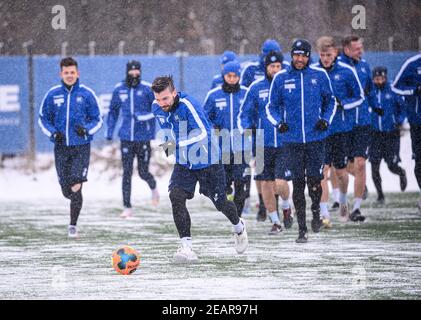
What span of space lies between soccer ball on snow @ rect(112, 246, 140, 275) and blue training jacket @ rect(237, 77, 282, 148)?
14.4ft

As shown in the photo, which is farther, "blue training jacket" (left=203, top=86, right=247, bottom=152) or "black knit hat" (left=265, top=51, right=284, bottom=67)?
"blue training jacket" (left=203, top=86, right=247, bottom=152)

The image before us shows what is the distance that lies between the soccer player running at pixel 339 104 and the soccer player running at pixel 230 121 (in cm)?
109

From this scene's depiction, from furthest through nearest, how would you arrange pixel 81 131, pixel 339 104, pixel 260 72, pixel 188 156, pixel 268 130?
pixel 260 72 → pixel 339 104 → pixel 268 130 → pixel 81 131 → pixel 188 156

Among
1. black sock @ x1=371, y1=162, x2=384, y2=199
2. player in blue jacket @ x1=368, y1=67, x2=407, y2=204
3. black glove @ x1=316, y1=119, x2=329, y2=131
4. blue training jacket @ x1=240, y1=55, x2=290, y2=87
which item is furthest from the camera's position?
player in blue jacket @ x1=368, y1=67, x2=407, y2=204

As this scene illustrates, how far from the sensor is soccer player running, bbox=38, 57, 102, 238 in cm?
1588

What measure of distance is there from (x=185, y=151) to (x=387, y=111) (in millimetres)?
8266

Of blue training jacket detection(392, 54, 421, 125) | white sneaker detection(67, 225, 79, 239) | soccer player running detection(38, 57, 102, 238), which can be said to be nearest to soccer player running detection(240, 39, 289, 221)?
blue training jacket detection(392, 54, 421, 125)

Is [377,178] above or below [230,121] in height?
below

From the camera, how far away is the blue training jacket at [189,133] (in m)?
12.9

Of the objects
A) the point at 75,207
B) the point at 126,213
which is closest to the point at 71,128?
the point at 75,207

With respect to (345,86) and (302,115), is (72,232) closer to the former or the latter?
(302,115)

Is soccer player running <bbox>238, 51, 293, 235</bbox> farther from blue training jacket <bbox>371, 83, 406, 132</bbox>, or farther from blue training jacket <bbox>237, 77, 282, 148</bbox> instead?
blue training jacket <bbox>371, 83, 406, 132</bbox>

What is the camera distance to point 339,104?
55.0 ft
